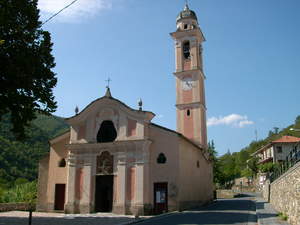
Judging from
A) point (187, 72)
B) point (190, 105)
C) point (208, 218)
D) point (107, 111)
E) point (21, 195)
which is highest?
point (187, 72)

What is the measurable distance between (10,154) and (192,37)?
38695 millimetres

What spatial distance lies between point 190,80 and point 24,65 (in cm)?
1928

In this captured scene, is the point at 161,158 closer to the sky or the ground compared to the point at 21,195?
closer to the sky

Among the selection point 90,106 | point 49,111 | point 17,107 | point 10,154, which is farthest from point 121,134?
point 10,154

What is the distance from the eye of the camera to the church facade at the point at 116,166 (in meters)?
23.6

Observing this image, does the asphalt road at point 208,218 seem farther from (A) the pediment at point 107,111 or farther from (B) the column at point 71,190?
(B) the column at point 71,190

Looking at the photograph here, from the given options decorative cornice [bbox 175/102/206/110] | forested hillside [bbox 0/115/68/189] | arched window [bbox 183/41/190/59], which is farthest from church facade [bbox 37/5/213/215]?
forested hillside [bbox 0/115/68/189]

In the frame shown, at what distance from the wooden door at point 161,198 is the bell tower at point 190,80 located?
354 inches

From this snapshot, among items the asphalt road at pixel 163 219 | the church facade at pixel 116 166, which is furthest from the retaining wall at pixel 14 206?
the asphalt road at pixel 163 219

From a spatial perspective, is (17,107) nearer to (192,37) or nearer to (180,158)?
(180,158)

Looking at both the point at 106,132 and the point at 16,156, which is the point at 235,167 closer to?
the point at 16,156

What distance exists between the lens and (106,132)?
25.8 metres

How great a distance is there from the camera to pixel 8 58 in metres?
16.8

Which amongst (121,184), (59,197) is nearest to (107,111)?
(121,184)
